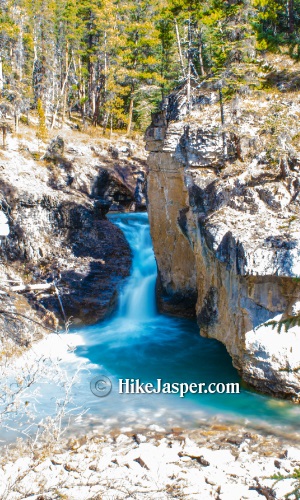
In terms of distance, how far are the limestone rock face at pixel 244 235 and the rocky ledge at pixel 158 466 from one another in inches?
75.8

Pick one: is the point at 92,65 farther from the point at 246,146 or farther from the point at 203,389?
the point at 203,389

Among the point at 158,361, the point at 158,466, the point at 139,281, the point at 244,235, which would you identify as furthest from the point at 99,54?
the point at 158,466

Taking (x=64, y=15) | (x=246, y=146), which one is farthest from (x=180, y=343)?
(x=64, y=15)

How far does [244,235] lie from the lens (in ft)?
32.1

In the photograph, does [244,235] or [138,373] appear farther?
[138,373]

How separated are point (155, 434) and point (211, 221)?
497 centimetres

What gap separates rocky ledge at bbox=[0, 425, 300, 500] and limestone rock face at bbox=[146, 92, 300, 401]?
1926mm

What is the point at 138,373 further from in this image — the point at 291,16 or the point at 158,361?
the point at 291,16

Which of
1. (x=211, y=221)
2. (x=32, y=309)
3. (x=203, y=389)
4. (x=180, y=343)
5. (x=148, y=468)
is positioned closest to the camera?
(x=148, y=468)

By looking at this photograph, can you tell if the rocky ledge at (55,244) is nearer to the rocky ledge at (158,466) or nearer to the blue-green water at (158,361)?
the blue-green water at (158,361)

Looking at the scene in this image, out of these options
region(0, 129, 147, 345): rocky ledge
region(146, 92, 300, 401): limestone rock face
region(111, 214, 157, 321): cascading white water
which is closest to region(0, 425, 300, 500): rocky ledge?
region(146, 92, 300, 401): limestone rock face

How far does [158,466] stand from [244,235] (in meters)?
5.01

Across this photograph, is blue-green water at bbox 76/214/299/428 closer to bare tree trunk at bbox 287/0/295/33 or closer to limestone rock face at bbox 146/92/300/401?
limestone rock face at bbox 146/92/300/401

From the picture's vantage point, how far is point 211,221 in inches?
420
